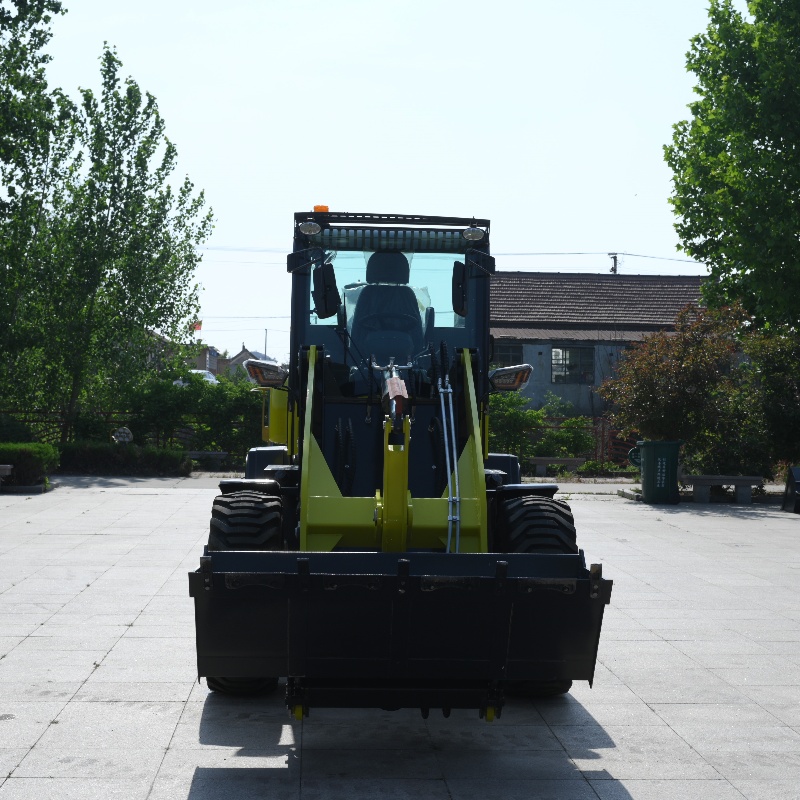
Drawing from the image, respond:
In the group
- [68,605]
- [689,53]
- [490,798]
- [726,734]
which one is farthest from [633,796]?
[689,53]

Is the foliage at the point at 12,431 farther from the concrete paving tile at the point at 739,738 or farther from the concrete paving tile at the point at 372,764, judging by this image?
the concrete paving tile at the point at 739,738

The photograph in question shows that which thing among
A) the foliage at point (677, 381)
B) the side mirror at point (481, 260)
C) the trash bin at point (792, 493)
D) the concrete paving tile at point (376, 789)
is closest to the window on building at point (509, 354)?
the foliage at point (677, 381)

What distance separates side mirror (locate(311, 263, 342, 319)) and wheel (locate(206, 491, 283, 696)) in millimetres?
1651

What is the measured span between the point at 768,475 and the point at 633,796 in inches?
740

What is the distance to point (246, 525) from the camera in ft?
19.9

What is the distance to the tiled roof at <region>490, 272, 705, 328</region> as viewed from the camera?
4206cm

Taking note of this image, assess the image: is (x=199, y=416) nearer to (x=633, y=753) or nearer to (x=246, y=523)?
(x=246, y=523)

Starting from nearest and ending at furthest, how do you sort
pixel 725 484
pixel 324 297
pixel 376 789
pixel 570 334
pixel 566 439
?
pixel 376 789, pixel 324 297, pixel 725 484, pixel 566 439, pixel 570 334

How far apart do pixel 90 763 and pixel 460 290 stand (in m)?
3.81

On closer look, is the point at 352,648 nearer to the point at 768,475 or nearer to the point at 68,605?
the point at 68,605

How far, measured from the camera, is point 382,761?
5750mm

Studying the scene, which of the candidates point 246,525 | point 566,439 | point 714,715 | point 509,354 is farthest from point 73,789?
point 509,354

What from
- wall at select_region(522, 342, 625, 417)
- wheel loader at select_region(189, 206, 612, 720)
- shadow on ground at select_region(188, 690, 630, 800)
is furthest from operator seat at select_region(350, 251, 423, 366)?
wall at select_region(522, 342, 625, 417)

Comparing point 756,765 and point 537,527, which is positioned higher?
point 537,527
